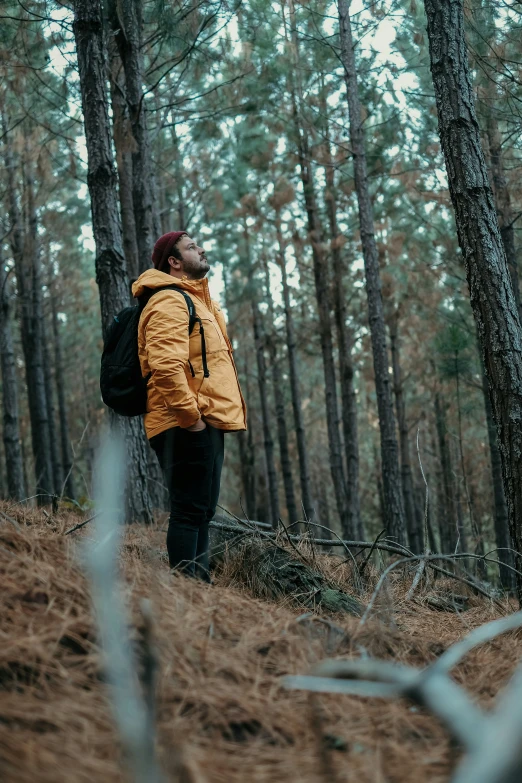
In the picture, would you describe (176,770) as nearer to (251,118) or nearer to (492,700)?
(492,700)

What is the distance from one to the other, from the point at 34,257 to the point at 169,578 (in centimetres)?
1162

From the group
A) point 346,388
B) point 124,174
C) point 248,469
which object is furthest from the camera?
point 248,469

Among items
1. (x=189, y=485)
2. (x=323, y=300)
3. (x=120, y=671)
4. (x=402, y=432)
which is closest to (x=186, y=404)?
(x=189, y=485)

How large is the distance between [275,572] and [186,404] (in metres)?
0.99

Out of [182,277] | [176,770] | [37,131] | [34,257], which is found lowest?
[176,770]

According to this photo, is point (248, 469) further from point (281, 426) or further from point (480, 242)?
point (480, 242)

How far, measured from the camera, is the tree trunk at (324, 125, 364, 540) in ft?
39.7

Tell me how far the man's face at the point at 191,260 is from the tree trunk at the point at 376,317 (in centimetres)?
540

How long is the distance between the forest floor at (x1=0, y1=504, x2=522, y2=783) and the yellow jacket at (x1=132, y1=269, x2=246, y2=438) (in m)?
0.94

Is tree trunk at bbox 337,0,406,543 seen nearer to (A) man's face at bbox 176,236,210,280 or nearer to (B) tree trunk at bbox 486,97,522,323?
(B) tree trunk at bbox 486,97,522,323

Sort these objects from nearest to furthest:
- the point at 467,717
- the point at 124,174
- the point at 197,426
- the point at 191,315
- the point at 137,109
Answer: the point at 467,717 < the point at 197,426 < the point at 191,315 < the point at 137,109 < the point at 124,174

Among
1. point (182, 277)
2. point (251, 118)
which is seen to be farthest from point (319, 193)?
point (182, 277)

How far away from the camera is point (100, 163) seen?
6.02 meters

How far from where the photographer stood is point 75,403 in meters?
24.5
